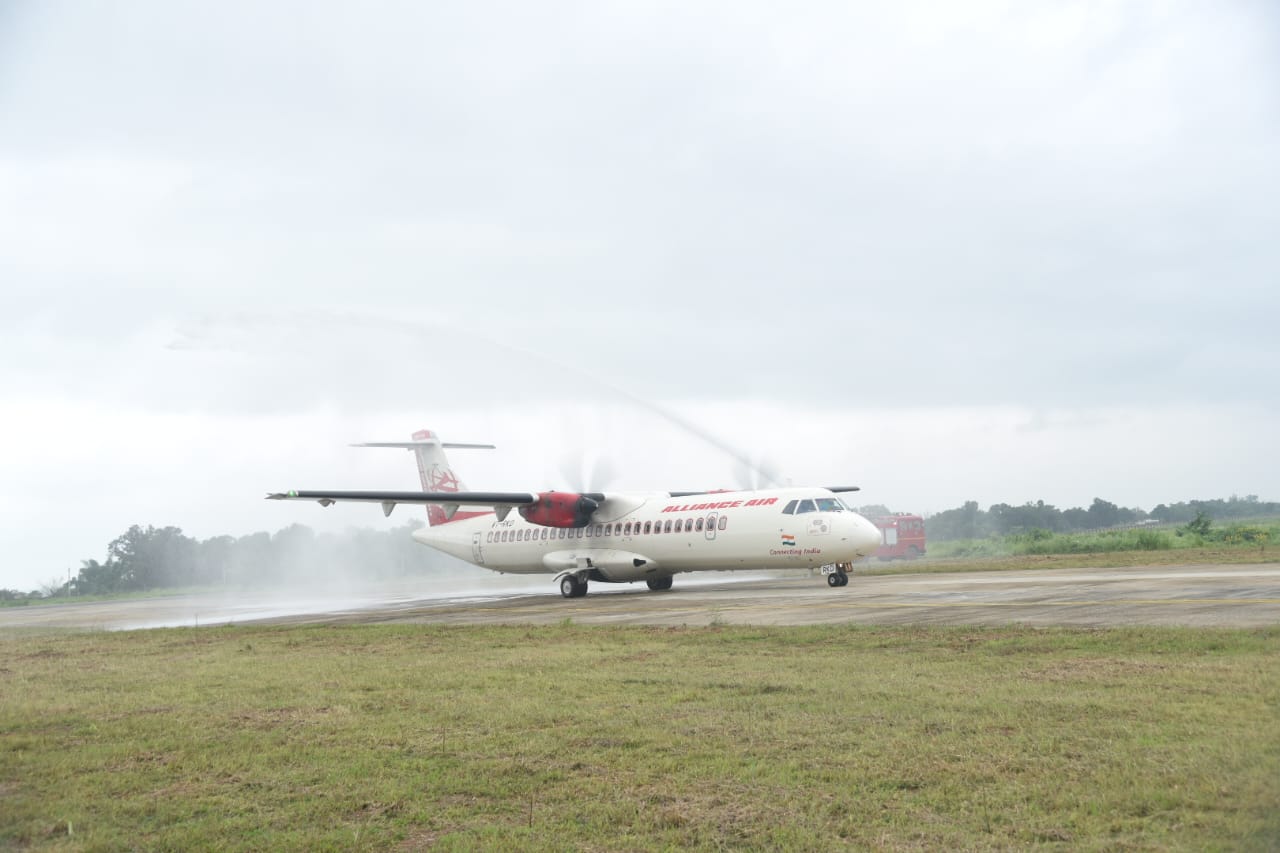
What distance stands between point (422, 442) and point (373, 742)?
33.6m

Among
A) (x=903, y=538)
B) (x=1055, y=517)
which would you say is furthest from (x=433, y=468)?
(x=1055, y=517)

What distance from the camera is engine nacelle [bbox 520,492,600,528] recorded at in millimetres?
32625

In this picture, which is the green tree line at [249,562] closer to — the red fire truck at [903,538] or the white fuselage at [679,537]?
the white fuselage at [679,537]

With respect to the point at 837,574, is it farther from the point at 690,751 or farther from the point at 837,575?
the point at 690,751

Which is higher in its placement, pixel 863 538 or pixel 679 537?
pixel 679 537

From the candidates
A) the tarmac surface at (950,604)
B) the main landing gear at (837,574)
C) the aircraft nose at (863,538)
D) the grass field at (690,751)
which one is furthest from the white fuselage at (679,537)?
the grass field at (690,751)

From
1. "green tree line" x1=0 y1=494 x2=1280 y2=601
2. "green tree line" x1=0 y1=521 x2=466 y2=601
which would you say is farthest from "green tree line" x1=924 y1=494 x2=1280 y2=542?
"green tree line" x1=0 y1=521 x2=466 y2=601

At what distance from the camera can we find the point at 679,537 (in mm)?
30484

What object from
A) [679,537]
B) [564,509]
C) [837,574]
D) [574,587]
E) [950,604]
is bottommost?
[574,587]

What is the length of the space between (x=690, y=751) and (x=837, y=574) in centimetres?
2024

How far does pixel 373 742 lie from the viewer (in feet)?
26.6

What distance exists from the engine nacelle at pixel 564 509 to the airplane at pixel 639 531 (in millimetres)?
33

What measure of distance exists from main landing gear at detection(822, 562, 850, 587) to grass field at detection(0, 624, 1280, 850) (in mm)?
13290

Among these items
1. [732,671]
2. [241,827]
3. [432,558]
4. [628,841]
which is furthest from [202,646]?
[432,558]
